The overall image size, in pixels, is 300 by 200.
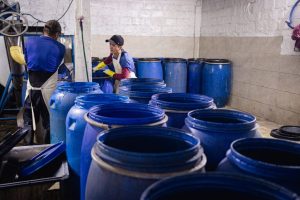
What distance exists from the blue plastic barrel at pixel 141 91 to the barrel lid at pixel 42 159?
0.63 metres

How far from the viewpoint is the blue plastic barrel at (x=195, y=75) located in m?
6.50

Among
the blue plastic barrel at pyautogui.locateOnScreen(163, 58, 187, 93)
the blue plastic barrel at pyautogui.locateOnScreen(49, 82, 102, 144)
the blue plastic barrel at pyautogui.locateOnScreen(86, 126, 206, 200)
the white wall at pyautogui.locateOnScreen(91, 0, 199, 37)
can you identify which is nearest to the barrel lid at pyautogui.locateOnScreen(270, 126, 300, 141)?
the blue plastic barrel at pyautogui.locateOnScreen(49, 82, 102, 144)

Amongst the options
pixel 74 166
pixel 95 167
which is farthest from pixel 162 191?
pixel 74 166

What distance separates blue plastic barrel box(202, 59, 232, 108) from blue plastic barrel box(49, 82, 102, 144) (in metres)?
3.83

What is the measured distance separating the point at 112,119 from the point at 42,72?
216 centimetres

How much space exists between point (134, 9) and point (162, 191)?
6.83 m

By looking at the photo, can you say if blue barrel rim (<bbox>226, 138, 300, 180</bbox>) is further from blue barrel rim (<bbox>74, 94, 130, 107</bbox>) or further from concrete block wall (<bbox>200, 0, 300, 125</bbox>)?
concrete block wall (<bbox>200, 0, 300, 125</bbox>)

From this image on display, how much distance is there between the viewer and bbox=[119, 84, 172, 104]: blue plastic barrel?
2.30m

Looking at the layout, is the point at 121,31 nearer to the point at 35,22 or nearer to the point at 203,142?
the point at 35,22

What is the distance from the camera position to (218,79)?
6.10 m

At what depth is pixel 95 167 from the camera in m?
1.12

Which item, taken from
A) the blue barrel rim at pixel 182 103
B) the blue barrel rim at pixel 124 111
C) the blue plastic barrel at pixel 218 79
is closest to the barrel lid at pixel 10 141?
the blue barrel rim at pixel 124 111

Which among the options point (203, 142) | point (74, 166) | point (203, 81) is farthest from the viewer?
point (203, 81)

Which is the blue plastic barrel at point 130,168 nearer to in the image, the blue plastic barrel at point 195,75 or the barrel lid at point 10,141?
the barrel lid at point 10,141
